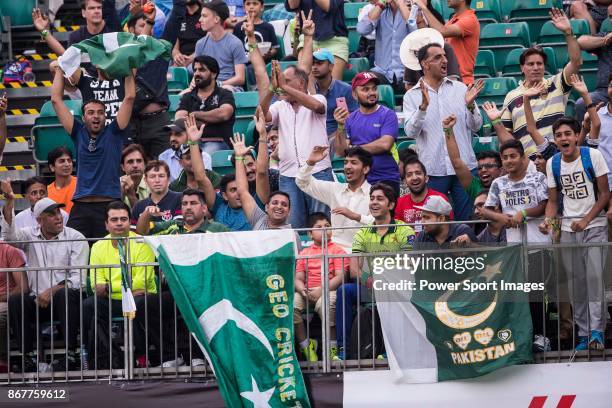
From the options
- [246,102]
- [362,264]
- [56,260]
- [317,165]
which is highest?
[246,102]

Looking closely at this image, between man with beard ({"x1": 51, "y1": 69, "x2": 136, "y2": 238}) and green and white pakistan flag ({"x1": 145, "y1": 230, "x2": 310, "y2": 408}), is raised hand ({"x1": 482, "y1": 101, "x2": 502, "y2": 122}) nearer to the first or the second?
green and white pakistan flag ({"x1": 145, "y1": 230, "x2": 310, "y2": 408})

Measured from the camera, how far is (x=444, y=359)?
1202 centimetres

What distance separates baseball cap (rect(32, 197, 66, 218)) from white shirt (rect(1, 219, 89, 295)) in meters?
0.24

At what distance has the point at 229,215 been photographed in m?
14.0

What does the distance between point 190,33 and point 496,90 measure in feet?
12.3

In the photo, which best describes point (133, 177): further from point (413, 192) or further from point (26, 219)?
point (413, 192)

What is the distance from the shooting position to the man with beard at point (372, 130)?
14133mm

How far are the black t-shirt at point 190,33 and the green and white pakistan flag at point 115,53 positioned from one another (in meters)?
3.11

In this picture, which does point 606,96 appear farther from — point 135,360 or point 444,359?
point 135,360

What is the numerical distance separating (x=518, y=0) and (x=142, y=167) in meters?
6.10

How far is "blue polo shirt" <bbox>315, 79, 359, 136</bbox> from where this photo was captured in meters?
15.2

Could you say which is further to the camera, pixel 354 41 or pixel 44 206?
pixel 354 41

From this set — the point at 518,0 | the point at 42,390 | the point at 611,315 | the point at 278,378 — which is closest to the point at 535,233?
the point at 611,315

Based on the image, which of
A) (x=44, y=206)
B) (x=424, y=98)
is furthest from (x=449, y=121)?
(x=44, y=206)
